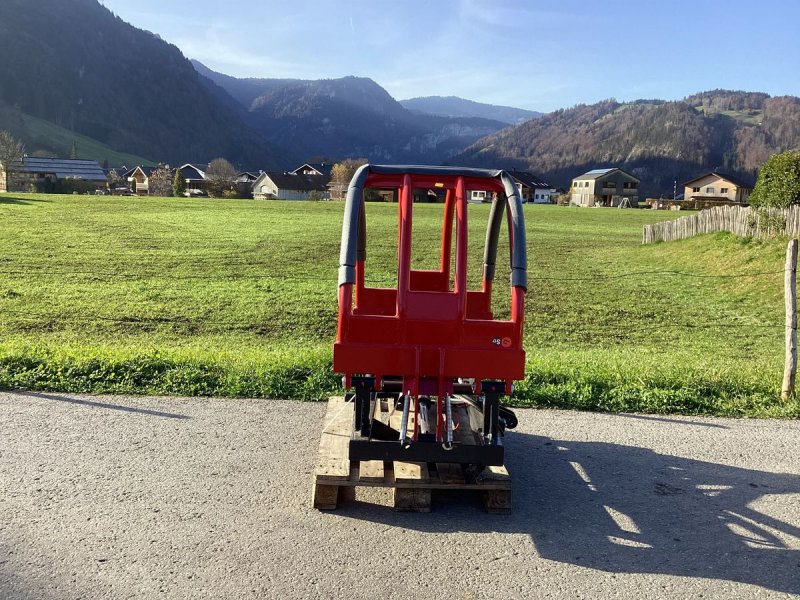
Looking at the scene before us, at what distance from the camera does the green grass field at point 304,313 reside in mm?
7824

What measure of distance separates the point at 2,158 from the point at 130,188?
33329 mm

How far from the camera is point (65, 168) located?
119688 millimetres

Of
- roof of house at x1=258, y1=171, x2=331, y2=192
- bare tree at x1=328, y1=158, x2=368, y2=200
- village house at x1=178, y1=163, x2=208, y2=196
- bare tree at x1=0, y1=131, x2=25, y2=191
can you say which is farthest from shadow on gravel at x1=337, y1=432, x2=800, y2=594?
village house at x1=178, y1=163, x2=208, y2=196

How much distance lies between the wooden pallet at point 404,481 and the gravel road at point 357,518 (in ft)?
0.39

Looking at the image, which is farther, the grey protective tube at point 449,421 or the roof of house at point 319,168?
the roof of house at point 319,168

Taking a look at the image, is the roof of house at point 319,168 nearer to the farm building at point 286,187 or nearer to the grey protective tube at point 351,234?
the farm building at point 286,187

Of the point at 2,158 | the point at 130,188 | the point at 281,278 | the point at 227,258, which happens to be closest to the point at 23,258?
the point at 227,258

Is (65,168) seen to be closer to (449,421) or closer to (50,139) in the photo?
(50,139)

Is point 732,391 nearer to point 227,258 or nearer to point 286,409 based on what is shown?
point 286,409

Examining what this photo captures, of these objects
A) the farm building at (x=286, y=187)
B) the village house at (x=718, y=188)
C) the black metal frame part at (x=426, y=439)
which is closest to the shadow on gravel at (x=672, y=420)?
the black metal frame part at (x=426, y=439)

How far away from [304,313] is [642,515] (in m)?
10.6

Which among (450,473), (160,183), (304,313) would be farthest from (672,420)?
(160,183)

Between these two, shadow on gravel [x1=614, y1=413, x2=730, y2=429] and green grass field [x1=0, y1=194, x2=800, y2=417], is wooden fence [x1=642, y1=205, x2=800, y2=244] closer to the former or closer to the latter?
green grass field [x1=0, y1=194, x2=800, y2=417]

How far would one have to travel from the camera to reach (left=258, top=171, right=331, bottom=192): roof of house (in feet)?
350
